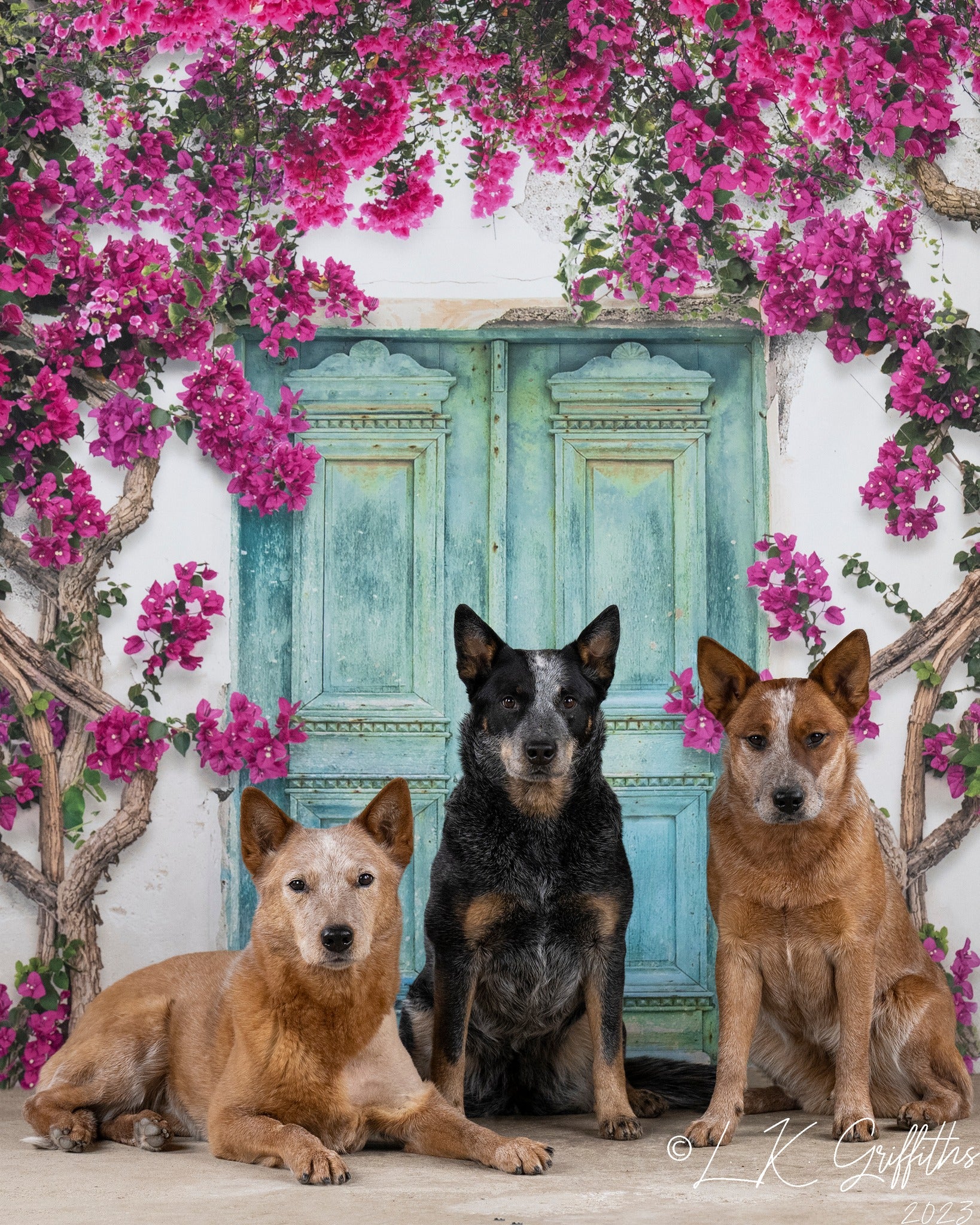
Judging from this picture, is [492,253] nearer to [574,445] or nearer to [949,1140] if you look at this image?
[574,445]

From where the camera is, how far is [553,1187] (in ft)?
7.87

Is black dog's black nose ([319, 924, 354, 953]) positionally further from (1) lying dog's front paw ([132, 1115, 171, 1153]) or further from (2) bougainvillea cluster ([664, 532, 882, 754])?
(2) bougainvillea cluster ([664, 532, 882, 754])

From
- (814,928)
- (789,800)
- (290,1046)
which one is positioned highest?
(789,800)

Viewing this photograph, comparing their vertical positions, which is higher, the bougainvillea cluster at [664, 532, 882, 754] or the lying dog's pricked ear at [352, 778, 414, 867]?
the bougainvillea cluster at [664, 532, 882, 754]

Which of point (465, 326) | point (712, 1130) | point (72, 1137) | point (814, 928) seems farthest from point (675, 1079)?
point (465, 326)

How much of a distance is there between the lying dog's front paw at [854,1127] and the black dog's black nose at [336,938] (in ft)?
3.95

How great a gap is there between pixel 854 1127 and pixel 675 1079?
657 mm

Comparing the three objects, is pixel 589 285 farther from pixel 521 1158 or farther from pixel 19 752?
pixel 521 1158

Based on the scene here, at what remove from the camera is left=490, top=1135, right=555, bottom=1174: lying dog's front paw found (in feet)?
8.18

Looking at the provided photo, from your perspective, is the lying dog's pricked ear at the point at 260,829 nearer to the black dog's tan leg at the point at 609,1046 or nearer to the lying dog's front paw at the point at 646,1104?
the black dog's tan leg at the point at 609,1046

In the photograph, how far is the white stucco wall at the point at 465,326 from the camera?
402 cm

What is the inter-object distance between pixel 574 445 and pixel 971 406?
4.43 feet

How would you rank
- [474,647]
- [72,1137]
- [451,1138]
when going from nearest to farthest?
[451,1138] < [72,1137] < [474,647]

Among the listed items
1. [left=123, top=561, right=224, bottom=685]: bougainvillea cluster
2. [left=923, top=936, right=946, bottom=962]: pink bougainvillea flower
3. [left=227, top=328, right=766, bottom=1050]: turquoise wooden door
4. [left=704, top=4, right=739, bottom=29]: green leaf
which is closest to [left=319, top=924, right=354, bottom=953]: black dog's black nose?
[left=227, top=328, right=766, bottom=1050]: turquoise wooden door
